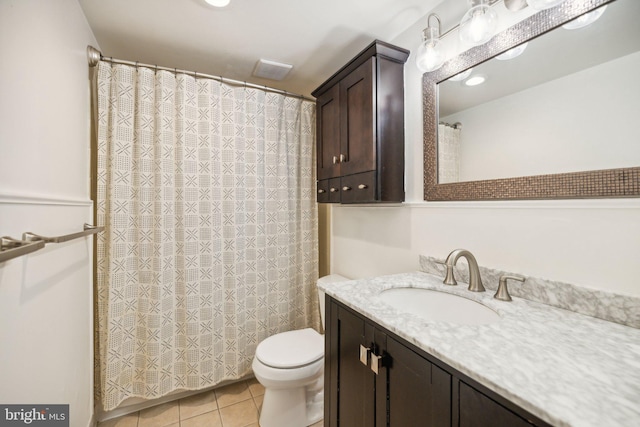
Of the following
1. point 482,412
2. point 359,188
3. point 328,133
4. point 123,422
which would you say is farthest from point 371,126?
point 123,422

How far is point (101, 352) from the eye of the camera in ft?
4.83

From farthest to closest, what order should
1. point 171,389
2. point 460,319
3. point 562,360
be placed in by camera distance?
point 171,389, point 460,319, point 562,360

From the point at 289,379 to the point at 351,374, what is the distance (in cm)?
61

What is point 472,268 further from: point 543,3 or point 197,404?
point 197,404

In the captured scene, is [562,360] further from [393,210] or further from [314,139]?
[314,139]

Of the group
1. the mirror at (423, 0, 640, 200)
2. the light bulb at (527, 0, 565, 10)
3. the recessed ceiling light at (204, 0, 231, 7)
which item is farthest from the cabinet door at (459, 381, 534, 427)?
the recessed ceiling light at (204, 0, 231, 7)

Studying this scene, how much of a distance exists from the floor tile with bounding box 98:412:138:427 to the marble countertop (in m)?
1.65

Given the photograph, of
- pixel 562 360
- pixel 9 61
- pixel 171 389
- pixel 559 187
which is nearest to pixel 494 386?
pixel 562 360

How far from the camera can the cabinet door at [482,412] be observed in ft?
1.57

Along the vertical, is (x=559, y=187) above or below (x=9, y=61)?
below

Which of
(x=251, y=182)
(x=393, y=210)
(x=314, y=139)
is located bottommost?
(x=393, y=210)

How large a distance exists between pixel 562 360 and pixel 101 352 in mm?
2050

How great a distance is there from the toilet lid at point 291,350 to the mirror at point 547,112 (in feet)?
3.63

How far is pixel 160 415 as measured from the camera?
1578 millimetres
